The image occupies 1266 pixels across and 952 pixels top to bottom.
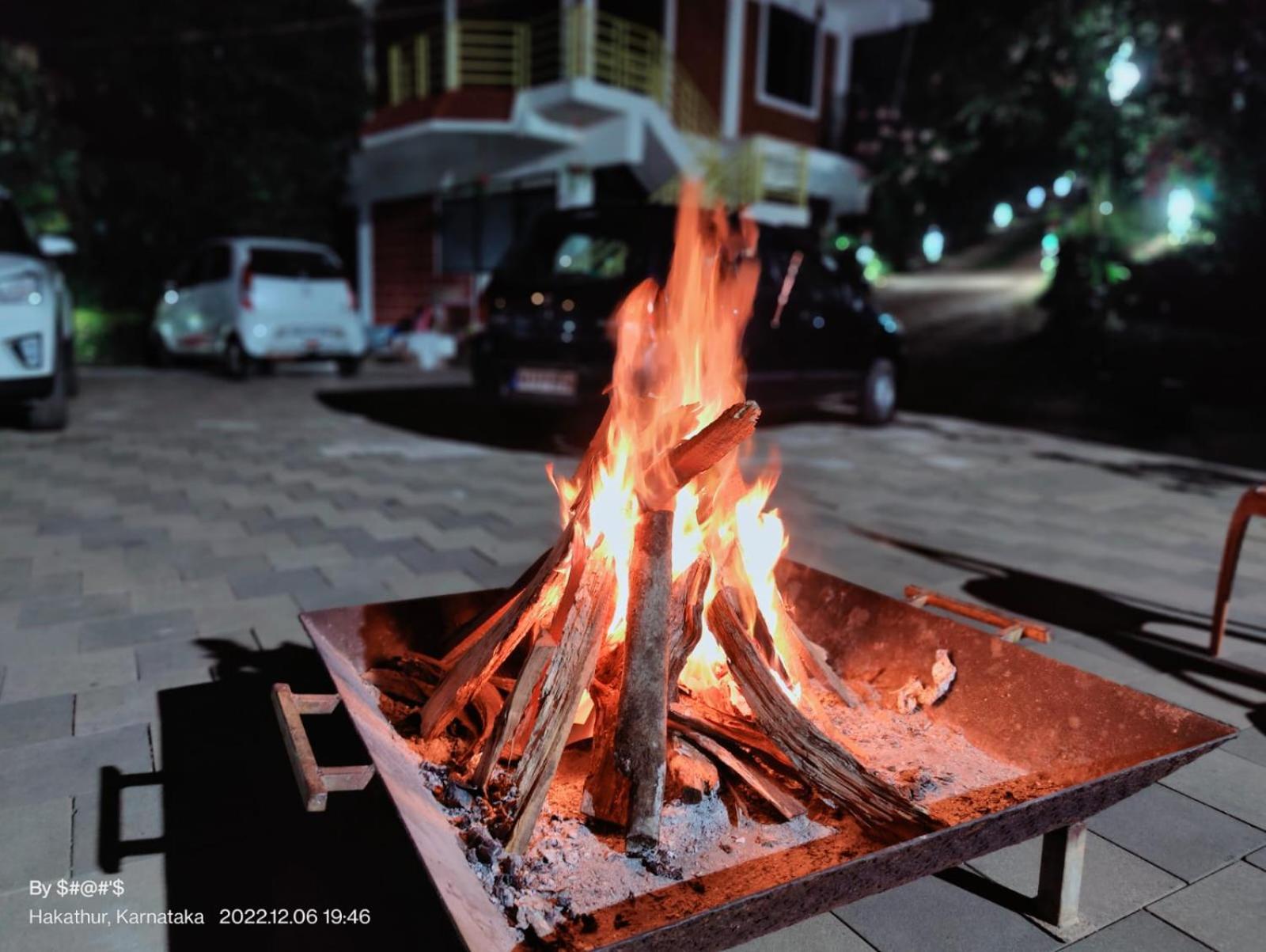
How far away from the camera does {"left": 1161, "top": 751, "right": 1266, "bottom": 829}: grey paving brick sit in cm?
261

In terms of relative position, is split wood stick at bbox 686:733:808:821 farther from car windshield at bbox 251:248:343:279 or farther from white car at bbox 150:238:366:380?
car windshield at bbox 251:248:343:279

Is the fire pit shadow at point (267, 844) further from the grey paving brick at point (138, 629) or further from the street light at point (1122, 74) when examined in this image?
the street light at point (1122, 74)

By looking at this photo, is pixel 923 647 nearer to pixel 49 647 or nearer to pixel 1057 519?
pixel 49 647

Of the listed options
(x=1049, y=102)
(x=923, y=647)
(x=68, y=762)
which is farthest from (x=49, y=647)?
(x=1049, y=102)

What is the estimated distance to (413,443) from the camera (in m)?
8.48

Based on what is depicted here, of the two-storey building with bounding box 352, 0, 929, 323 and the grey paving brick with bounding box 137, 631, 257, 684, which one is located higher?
the two-storey building with bounding box 352, 0, 929, 323

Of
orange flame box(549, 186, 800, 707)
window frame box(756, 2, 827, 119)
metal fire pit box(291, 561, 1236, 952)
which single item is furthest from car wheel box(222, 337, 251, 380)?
window frame box(756, 2, 827, 119)

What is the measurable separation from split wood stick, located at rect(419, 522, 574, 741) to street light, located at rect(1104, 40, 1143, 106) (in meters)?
17.8

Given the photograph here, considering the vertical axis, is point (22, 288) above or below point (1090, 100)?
below

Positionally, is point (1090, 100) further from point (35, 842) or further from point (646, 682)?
point (35, 842)

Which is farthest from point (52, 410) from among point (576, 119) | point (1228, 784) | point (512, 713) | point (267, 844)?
point (576, 119)

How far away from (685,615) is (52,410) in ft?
26.4

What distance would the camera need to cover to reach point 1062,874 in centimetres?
A: 207

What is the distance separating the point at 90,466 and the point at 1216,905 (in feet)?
24.2
